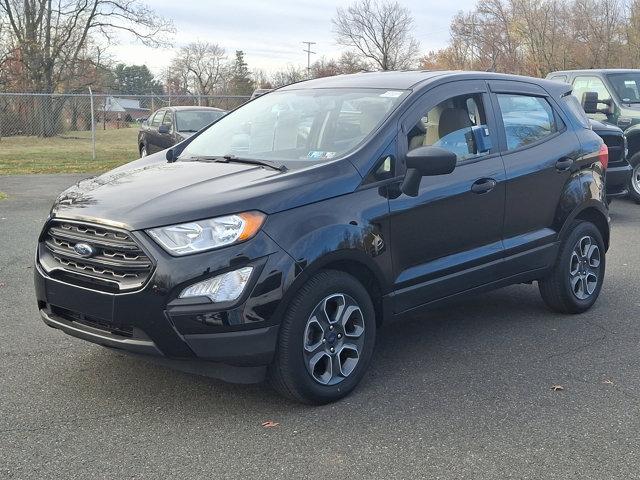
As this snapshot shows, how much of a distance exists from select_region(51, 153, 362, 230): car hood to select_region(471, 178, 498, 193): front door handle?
1.00m

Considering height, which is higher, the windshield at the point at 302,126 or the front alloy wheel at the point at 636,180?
the windshield at the point at 302,126

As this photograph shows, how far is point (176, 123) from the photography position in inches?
609

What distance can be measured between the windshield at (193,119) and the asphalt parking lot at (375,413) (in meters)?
10.5

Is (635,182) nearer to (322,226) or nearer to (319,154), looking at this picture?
(319,154)

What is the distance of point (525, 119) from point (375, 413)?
260 centimetres

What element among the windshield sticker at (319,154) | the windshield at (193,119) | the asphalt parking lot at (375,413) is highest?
the windshield at (193,119)

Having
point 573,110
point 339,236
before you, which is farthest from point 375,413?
point 573,110

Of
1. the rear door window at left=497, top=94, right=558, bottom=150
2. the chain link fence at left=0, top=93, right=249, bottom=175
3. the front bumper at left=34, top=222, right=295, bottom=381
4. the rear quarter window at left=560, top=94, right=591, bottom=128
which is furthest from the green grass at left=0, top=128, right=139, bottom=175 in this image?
the front bumper at left=34, top=222, right=295, bottom=381

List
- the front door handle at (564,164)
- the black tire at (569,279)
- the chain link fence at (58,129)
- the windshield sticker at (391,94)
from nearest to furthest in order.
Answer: the windshield sticker at (391,94) < the front door handle at (564,164) < the black tire at (569,279) < the chain link fence at (58,129)

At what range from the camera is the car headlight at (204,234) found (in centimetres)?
346

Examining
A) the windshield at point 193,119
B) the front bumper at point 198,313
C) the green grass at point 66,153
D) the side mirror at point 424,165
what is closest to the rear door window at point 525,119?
the side mirror at point 424,165

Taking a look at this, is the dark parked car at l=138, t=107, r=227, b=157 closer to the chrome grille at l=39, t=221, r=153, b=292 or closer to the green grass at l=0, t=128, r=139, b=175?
the green grass at l=0, t=128, r=139, b=175

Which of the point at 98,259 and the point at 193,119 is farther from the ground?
the point at 193,119

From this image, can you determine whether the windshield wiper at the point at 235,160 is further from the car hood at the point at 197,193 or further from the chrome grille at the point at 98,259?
the chrome grille at the point at 98,259
